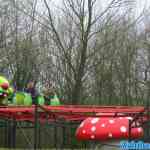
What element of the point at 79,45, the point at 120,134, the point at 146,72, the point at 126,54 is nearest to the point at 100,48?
the point at 79,45

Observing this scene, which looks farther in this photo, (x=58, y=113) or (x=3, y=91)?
(x=3, y=91)

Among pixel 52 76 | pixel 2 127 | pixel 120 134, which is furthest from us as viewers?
pixel 52 76

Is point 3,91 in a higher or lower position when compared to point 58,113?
higher

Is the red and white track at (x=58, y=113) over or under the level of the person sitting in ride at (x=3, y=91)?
under

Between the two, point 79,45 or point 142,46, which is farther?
point 142,46

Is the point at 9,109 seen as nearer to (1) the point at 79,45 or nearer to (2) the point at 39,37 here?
(1) the point at 79,45

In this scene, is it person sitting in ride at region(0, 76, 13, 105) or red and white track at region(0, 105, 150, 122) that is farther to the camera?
person sitting in ride at region(0, 76, 13, 105)

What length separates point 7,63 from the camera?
1046 inches

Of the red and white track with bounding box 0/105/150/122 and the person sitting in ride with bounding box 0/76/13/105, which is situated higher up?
the person sitting in ride with bounding box 0/76/13/105

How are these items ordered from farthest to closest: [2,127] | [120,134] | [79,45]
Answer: [79,45] → [2,127] → [120,134]

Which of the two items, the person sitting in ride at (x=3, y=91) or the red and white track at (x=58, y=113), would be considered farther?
the person sitting in ride at (x=3, y=91)

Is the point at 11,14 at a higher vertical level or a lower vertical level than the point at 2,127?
higher

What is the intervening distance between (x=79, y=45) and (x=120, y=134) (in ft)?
43.8

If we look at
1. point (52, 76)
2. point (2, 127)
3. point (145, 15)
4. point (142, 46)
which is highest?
point (145, 15)
